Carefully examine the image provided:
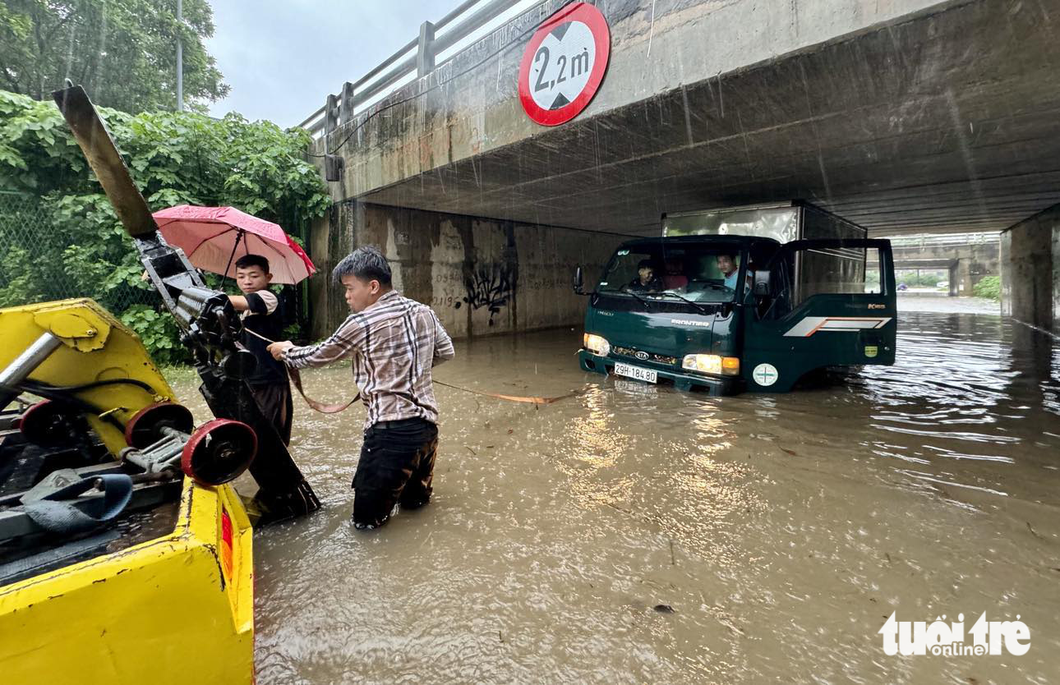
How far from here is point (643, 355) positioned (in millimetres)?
6105

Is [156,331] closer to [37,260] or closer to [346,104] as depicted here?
[37,260]

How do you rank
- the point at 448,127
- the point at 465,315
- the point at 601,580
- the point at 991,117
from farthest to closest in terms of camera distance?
1. the point at 465,315
2. the point at 448,127
3. the point at 991,117
4. the point at 601,580

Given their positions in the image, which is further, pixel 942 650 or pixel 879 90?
pixel 879 90

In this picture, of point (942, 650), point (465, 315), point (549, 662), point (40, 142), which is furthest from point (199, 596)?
point (465, 315)

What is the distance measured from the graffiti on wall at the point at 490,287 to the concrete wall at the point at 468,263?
24mm

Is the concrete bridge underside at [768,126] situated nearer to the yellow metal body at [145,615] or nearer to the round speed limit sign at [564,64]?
the round speed limit sign at [564,64]

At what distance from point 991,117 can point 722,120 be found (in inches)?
101

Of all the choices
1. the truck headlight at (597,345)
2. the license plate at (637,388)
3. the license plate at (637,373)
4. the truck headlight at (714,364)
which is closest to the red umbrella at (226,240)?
the truck headlight at (597,345)

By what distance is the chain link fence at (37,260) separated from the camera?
709 centimetres

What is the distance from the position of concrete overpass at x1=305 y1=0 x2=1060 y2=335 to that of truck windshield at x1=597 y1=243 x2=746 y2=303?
1.27 metres

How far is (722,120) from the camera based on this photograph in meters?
5.20

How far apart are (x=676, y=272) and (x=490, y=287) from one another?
6.42 metres

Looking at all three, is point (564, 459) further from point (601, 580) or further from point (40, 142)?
point (40, 142)

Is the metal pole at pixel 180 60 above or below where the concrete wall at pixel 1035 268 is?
above
